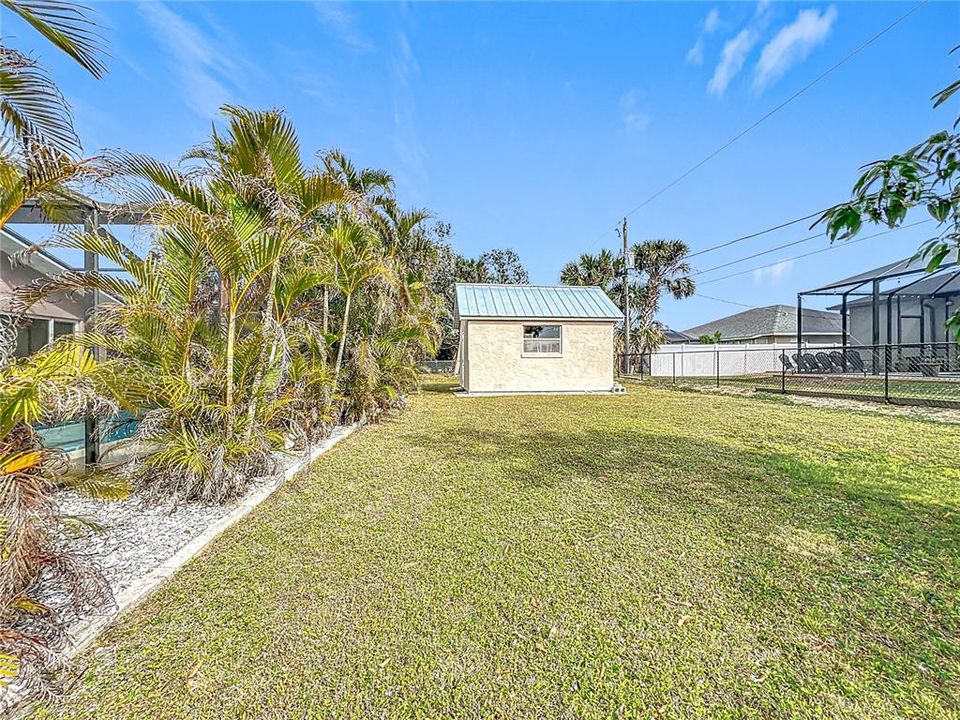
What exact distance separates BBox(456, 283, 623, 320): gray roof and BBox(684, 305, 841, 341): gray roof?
23.5 meters

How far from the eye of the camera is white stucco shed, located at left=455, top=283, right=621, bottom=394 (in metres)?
14.4

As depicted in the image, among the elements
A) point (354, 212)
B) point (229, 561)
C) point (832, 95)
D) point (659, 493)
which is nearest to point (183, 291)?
point (229, 561)

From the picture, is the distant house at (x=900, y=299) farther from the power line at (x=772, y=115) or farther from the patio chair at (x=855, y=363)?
the power line at (x=772, y=115)

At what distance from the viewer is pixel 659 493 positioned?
4.62 metres

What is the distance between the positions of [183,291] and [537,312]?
37.8 feet

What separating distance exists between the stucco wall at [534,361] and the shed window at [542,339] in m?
0.26

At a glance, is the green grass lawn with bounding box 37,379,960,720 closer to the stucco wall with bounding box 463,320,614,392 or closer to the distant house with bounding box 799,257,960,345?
the stucco wall with bounding box 463,320,614,392

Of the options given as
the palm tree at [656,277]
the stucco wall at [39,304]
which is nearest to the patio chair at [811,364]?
the palm tree at [656,277]

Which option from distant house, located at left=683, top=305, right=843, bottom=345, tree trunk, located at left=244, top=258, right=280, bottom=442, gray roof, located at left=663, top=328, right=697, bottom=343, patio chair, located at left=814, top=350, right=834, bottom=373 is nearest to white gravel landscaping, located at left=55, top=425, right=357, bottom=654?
tree trunk, located at left=244, top=258, right=280, bottom=442

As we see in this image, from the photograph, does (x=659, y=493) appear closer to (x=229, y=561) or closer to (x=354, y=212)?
(x=229, y=561)

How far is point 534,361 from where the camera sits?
48.0 feet

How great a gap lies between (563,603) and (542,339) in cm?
1258

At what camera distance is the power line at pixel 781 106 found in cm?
1130

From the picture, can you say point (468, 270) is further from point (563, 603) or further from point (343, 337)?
point (563, 603)
